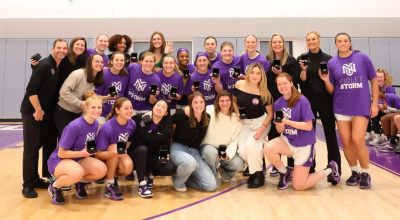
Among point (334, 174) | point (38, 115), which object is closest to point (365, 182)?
point (334, 174)

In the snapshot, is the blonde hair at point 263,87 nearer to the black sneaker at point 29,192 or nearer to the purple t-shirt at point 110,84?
the purple t-shirt at point 110,84

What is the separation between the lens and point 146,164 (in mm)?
3729

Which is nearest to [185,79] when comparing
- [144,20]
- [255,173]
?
[255,173]

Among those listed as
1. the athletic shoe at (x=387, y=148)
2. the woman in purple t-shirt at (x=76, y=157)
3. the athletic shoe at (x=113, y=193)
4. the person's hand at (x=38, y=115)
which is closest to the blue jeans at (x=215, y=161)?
the athletic shoe at (x=113, y=193)

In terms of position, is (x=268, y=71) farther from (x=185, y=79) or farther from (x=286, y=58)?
(x=185, y=79)

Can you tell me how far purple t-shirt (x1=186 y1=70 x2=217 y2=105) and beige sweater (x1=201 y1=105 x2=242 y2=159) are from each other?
439mm

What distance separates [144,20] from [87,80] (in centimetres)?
761

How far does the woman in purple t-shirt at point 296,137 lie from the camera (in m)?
3.67

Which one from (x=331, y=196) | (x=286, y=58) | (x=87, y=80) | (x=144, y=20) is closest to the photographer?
(x=331, y=196)

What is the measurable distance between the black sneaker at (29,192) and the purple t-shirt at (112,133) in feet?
3.08

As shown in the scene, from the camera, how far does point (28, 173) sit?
357 centimetres

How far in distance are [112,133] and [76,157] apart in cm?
46

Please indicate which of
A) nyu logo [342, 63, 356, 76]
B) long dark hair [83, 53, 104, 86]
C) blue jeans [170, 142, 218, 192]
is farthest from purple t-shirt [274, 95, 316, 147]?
long dark hair [83, 53, 104, 86]
